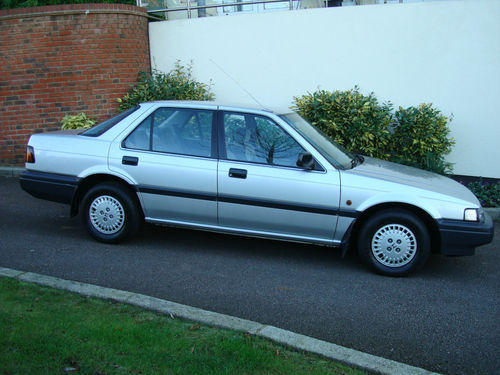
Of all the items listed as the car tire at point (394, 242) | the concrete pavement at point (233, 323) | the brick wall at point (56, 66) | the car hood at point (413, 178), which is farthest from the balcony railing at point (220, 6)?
the concrete pavement at point (233, 323)

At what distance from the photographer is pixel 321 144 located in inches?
234

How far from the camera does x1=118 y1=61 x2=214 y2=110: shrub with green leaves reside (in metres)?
10.2

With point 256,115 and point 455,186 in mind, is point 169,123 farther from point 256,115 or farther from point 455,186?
point 455,186

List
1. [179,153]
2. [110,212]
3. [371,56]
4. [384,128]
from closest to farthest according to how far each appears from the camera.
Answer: [179,153]
[110,212]
[384,128]
[371,56]

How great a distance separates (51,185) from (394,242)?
150 inches

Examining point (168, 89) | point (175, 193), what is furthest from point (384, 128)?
point (175, 193)

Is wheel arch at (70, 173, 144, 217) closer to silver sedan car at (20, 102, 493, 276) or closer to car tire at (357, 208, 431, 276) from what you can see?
silver sedan car at (20, 102, 493, 276)

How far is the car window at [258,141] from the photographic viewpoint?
562 cm

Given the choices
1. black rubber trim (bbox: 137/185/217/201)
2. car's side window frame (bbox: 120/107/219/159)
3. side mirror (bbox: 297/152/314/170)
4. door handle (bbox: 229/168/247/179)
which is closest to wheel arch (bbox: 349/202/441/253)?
side mirror (bbox: 297/152/314/170)

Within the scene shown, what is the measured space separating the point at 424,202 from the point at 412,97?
464 centimetres

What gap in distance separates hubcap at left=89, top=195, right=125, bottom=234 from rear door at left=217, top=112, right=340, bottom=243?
1196mm

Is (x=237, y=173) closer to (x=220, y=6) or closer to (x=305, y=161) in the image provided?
(x=305, y=161)

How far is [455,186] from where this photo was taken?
5945mm

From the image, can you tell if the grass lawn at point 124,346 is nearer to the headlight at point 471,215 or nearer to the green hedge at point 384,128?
the headlight at point 471,215
